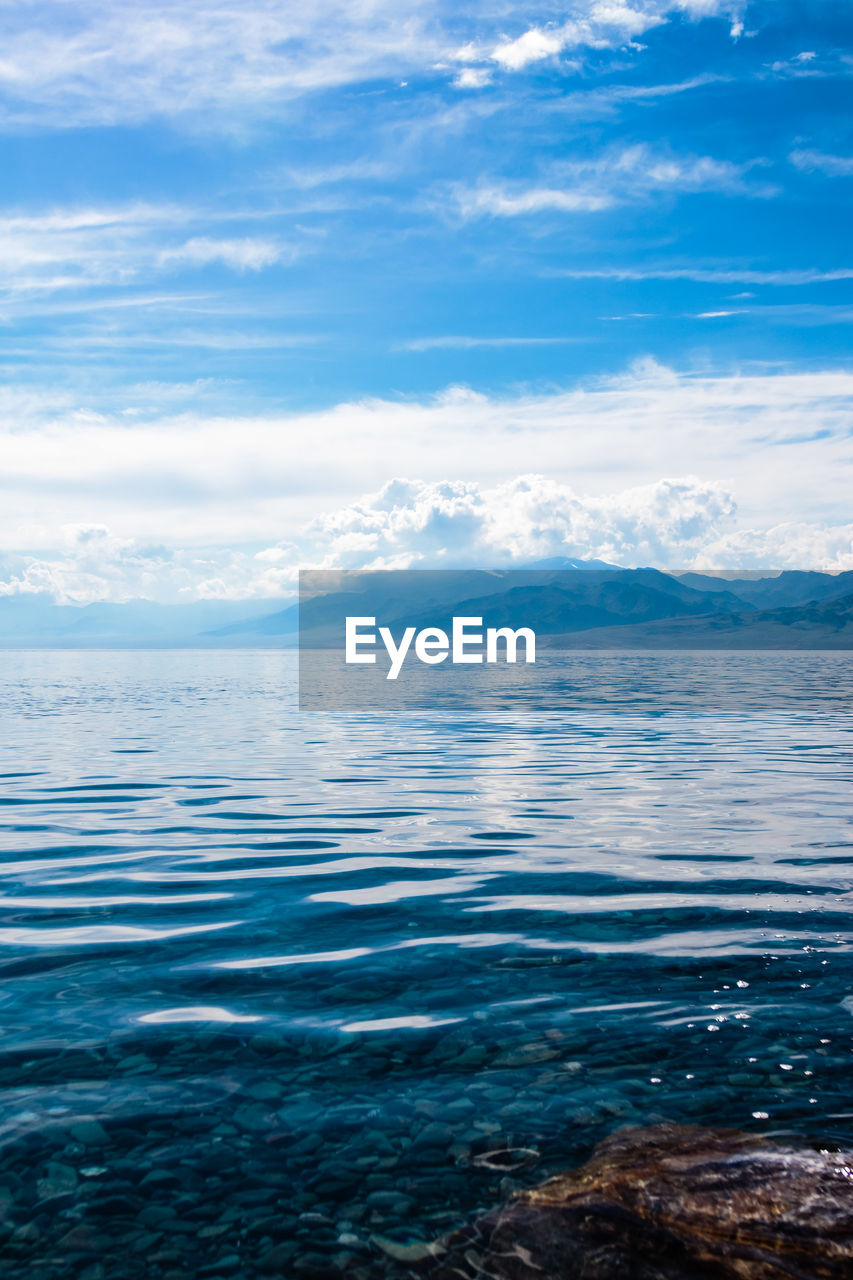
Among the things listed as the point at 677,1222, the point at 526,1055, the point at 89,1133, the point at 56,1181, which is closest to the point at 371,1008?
the point at 526,1055

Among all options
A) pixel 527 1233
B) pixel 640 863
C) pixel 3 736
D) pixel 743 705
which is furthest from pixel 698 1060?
pixel 743 705

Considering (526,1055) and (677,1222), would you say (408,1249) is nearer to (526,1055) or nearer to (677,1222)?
(677,1222)

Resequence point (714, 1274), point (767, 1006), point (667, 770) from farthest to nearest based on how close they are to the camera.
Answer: point (667, 770) → point (767, 1006) → point (714, 1274)

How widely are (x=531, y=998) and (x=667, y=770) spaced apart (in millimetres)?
17302

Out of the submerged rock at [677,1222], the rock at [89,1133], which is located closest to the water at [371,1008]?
the rock at [89,1133]

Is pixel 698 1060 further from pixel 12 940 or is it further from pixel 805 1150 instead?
pixel 12 940

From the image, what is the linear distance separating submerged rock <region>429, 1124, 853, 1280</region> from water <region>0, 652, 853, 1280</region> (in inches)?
10.4

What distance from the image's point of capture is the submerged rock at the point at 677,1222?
14.6 feet

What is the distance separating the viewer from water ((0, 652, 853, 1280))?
5227 mm

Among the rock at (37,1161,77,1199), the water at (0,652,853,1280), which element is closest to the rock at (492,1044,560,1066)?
the water at (0,652,853,1280)

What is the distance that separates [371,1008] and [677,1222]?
346 cm

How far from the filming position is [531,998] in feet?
25.9

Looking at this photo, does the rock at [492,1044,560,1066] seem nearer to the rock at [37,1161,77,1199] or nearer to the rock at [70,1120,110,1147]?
the rock at [70,1120,110,1147]

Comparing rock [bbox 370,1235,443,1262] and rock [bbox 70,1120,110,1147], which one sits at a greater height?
rock [bbox 70,1120,110,1147]
